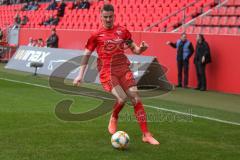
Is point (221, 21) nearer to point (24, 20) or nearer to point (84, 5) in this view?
point (84, 5)

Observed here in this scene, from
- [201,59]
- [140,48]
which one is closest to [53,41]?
[201,59]

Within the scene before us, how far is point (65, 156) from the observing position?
702 centimetres

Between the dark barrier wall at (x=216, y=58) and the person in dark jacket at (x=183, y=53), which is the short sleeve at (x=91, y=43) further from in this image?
the person in dark jacket at (x=183, y=53)

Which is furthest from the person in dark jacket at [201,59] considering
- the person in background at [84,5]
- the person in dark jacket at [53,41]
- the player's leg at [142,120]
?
the person in background at [84,5]

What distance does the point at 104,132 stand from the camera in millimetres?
8984

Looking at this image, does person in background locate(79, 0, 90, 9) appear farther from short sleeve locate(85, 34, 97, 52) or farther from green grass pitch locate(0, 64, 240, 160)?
short sleeve locate(85, 34, 97, 52)

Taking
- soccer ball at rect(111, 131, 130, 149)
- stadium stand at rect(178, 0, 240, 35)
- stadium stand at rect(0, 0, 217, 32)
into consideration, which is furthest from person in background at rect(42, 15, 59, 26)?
soccer ball at rect(111, 131, 130, 149)

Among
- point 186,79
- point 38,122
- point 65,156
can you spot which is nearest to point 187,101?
point 186,79

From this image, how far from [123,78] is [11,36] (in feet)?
82.2

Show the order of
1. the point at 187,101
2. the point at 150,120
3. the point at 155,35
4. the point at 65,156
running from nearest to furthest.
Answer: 1. the point at 65,156
2. the point at 150,120
3. the point at 187,101
4. the point at 155,35

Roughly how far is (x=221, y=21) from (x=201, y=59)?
10.5ft

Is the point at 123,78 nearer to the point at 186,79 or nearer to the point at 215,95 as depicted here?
the point at 215,95

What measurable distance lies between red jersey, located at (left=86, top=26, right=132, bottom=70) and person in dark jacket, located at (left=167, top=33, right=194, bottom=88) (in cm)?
990

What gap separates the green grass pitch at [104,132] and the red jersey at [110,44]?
1.28 meters
